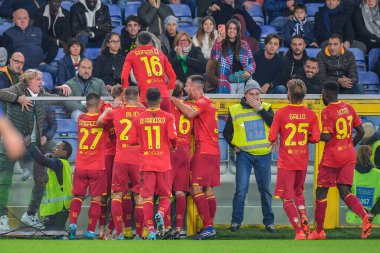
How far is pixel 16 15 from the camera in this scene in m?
18.6

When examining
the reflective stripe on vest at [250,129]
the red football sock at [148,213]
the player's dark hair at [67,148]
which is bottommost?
the red football sock at [148,213]

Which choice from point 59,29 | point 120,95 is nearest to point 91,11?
point 59,29

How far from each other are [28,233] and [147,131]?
244cm

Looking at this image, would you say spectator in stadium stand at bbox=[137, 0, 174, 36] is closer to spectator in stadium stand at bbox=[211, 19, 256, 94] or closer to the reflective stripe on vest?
spectator in stadium stand at bbox=[211, 19, 256, 94]

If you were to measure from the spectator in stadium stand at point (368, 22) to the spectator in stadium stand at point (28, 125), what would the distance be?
672 centimetres

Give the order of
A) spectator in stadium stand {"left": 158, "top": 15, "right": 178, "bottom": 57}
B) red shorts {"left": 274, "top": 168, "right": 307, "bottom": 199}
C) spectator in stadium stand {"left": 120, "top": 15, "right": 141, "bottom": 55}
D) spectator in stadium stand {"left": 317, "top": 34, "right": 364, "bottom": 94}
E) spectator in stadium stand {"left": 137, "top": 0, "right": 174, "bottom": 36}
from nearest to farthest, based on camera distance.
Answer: red shorts {"left": 274, "top": 168, "right": 307, "bottom": 199}
spectator in stadium stand {"left": 317, "top": 34, "right": 364, "bottom": 94}
spectator in stadium stand {"left": 120, "top": 15, "right": 141, "bottom": 55}
spectator in stadium stand {"left": 158, "top": 15, "right": 178, "bottom": 57}
spectator in stadium stand {"left": 137, "top": 0, "right": 174, "bottom": 36}

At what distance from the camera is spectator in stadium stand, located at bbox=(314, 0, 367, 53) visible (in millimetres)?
19844

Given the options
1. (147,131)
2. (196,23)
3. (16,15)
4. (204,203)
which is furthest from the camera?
(196,23)

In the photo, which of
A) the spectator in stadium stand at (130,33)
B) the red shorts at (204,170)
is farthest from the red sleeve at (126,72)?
the spectator in stadium stand at (130,33)

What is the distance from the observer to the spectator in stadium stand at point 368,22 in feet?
65.5

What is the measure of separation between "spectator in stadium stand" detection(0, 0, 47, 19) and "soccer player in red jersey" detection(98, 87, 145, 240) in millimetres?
5696

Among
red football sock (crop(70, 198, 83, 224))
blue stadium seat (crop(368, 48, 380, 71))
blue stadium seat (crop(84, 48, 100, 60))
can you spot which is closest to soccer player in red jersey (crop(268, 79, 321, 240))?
red football sock (crop(70, 198, 83, 224))

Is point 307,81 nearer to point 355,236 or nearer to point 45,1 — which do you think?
point 355,236

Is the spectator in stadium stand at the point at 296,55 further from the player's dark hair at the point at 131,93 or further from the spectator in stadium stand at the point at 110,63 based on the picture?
the player's dark hair at the point at 131,93
